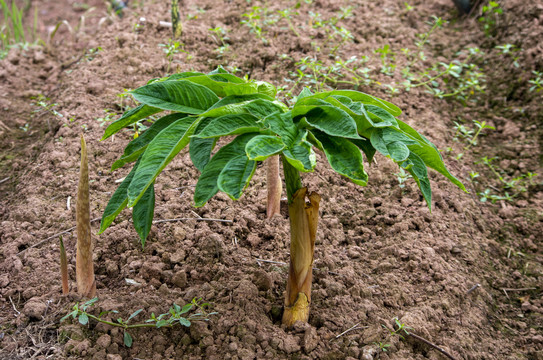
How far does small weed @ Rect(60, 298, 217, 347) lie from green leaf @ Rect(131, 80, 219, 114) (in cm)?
75

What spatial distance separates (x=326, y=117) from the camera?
1426mm

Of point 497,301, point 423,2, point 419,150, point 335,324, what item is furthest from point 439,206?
point 423,2

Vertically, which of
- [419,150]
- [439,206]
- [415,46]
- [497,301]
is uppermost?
[419,150]

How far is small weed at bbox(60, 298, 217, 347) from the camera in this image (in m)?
1.73

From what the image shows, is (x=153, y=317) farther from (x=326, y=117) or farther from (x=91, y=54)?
(x=91, y=54)

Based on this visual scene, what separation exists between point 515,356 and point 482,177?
1.47 m

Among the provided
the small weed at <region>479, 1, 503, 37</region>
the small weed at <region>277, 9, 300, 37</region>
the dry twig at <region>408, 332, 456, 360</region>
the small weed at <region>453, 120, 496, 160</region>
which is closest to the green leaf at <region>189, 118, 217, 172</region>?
the dry twig at <region>408, 332, 456, 360</region>

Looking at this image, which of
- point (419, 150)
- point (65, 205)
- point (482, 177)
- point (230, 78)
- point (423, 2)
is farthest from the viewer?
point (423, 2)

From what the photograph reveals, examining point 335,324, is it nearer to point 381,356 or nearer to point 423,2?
point 381,356

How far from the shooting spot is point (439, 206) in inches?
108

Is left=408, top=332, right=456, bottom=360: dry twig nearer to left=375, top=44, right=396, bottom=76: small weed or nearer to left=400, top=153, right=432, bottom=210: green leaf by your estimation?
left=400, top=153, right=432, bottom=210: green leaf

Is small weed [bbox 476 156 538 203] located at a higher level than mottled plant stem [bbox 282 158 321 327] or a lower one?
lower

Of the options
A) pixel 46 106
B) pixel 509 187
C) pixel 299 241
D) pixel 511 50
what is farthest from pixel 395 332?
pixel 511 50

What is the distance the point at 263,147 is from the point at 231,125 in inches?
6.3
